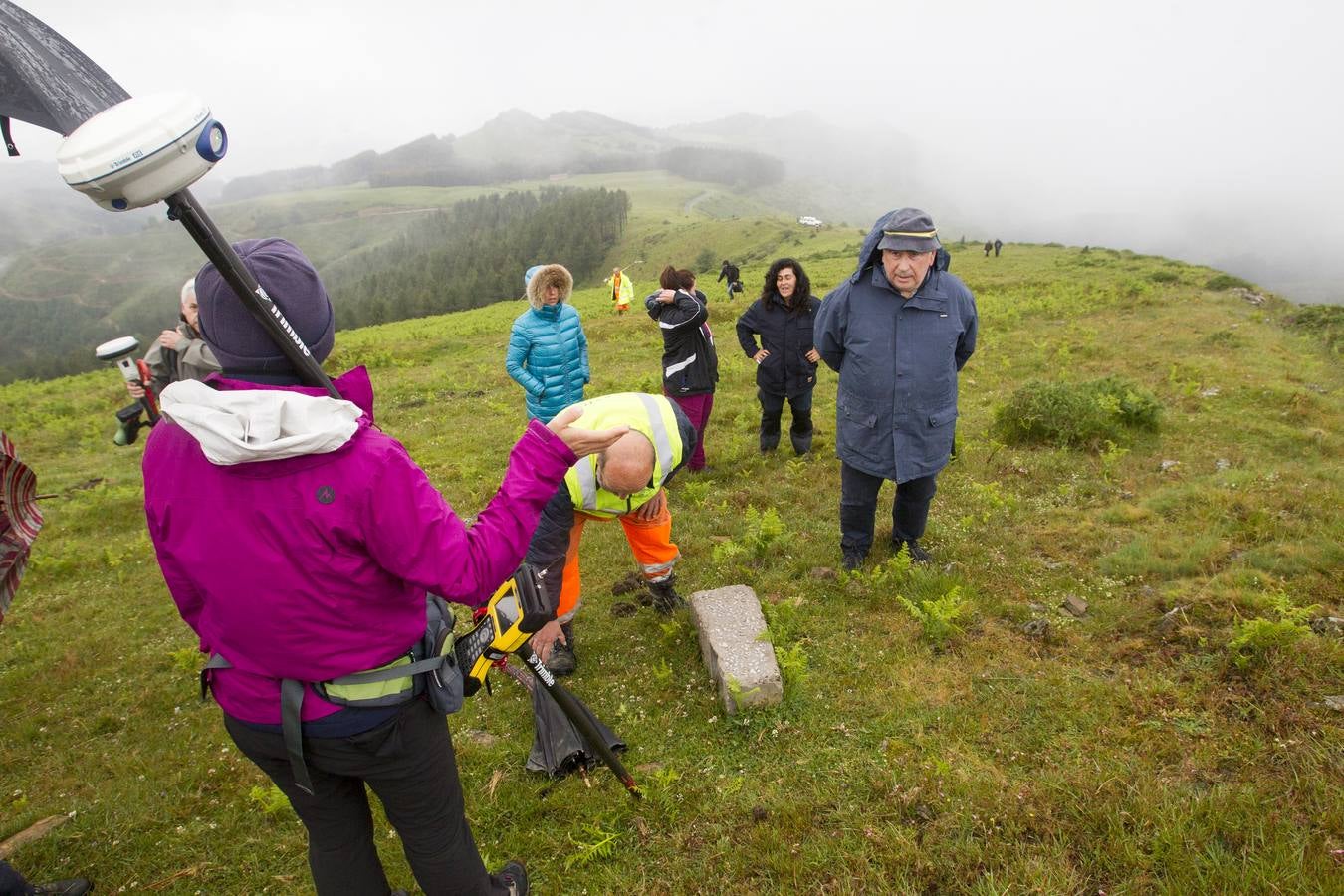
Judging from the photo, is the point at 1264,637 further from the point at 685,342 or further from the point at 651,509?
the point at 685,342

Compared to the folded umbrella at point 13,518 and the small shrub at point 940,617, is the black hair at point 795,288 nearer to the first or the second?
the small shrub at point 940,617

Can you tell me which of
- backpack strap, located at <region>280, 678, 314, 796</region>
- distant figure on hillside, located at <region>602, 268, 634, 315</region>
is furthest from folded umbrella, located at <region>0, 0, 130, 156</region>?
distant figure on hillside, located at <region>602, 268, 634, 315</region>

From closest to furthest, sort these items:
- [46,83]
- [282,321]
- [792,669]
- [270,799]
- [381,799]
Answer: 1. [46,83]
2. [282,321]
3. [381,799]
4. [270,799]
5. [792,669]

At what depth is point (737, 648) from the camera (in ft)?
16.1

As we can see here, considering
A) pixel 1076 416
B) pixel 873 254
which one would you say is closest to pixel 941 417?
pixel 873 254

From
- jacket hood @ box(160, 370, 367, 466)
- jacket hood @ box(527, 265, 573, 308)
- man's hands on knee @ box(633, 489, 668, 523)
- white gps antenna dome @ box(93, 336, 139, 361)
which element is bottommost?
man's hands on knee @ box(633, 489, 668, 523)

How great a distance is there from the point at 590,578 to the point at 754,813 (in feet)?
12.0

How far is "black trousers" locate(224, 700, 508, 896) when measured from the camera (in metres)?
2.39

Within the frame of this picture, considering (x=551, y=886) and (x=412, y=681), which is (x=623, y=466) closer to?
(x=412, y=681)

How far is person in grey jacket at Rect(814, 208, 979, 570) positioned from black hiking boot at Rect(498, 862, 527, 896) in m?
4.09

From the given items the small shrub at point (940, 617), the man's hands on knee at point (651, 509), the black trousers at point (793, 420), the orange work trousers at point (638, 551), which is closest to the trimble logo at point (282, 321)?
the orange work trousers at point (638, 551)

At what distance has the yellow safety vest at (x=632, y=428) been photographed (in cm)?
412

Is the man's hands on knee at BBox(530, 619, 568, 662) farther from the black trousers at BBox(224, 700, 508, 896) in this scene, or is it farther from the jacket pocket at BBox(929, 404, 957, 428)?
the jacket pocket at BBox(929, 404, 957, 428)

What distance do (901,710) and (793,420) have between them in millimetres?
5734
